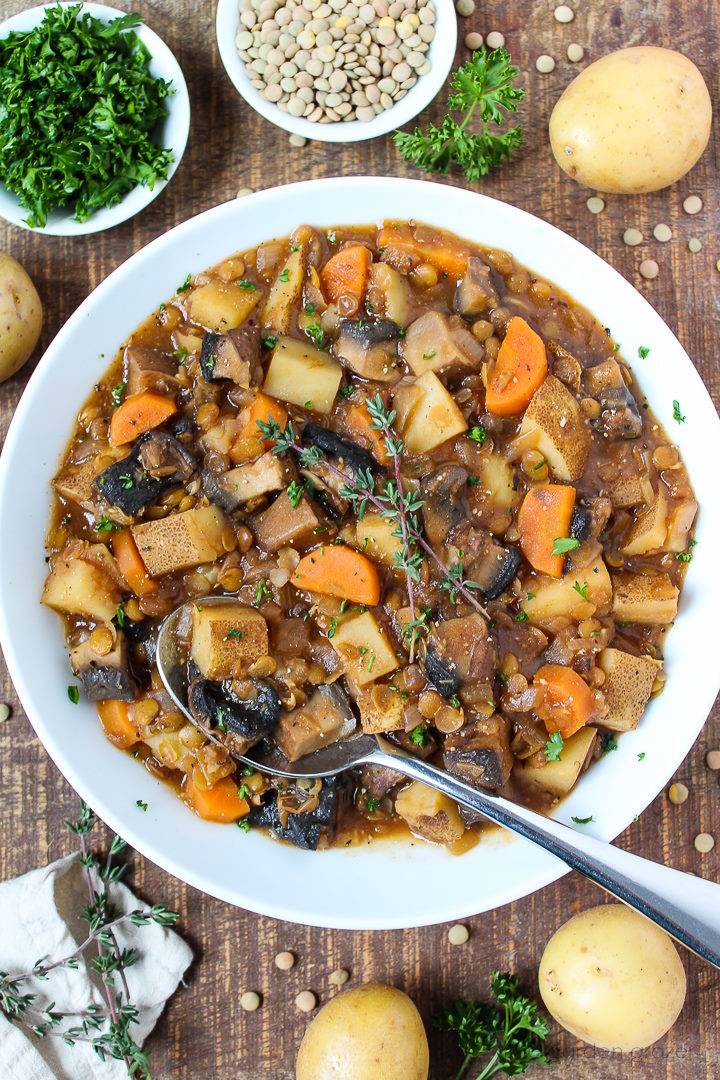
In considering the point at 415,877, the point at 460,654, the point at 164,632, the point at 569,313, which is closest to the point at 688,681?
the point at 460,654

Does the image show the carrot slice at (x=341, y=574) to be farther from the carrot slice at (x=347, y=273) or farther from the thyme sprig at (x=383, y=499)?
the carrot slice at (x=347, y=273)

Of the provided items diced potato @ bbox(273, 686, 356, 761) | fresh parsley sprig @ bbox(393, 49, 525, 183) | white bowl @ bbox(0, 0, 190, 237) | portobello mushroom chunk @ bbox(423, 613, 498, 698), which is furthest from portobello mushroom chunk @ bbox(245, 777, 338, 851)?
fresh parsley sprig @ bbox(393, 49, 525, 183)

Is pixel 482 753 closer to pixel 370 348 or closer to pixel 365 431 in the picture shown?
pixel 365 431

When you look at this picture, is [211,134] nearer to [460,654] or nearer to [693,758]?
[460,654]

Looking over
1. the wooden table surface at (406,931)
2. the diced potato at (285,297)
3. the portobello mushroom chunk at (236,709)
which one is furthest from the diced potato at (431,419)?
the wooden table surface at (406,931)

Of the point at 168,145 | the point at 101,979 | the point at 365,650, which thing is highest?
the point at 168,145

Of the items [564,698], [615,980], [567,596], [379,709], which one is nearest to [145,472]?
[379,709]
